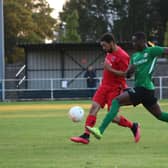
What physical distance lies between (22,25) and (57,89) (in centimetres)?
4414

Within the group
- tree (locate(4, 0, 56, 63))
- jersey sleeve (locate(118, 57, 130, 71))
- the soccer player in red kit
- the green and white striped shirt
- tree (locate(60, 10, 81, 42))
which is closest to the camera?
the green and white striped shirt

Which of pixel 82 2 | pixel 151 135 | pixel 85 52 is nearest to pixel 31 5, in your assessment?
pixel 82 2

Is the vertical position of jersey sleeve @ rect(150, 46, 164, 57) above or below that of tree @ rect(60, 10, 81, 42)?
above

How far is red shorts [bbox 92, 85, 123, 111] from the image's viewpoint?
1259 centimetres

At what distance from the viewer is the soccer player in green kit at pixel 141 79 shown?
1172 centimetres

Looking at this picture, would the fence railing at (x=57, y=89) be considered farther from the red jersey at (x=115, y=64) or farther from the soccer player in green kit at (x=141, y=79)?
the soccer player in green kit at (x=141, y=79)

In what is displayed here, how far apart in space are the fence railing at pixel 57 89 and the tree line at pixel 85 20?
25.9m

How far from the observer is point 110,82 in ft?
41.3

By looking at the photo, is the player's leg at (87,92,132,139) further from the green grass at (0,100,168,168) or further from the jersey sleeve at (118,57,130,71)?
the jersey sleeve at (118,57,130,71)

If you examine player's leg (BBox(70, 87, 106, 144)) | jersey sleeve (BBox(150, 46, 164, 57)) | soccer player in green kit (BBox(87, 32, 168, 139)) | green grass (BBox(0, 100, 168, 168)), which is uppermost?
jersey sleeve (BBox(150, 46, 164, 57))

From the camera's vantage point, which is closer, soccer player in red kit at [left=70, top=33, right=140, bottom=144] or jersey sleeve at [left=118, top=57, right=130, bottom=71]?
soccer player in red kit at [left=70, top=33, right=140, bottom=144]

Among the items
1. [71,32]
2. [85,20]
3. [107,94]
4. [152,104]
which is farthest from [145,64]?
[85,20]

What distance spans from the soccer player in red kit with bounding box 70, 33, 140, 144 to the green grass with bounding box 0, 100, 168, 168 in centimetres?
25

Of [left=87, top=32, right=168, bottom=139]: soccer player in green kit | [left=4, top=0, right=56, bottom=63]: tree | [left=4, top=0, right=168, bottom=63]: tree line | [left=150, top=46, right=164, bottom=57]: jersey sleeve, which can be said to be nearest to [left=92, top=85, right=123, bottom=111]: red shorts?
[left=87, top=32, right=168, bottom=139]: soccer player in green kit
